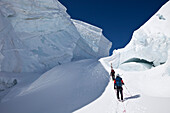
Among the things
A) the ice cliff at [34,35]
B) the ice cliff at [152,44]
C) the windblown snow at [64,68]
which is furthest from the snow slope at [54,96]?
the ice cliff at [152,44]

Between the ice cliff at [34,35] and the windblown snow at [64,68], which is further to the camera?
the ice cliff at [34,35]

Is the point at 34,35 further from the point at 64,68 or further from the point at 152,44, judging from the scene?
the point at 152,44

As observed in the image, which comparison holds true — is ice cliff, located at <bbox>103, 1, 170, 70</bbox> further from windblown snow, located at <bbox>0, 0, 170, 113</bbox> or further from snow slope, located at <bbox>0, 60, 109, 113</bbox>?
snow slope, located at <bbox>0, 60, 109, 113</bbox>

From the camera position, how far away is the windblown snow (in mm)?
5207

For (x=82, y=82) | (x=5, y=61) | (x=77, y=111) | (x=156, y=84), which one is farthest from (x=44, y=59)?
(x=156, y=84)

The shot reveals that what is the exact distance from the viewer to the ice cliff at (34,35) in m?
9.83

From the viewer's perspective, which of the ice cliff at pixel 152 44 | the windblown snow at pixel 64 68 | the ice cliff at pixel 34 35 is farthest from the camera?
the ice cliff at pixel 34 35

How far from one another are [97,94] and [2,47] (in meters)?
7.98

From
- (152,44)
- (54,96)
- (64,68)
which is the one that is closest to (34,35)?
(64,68)

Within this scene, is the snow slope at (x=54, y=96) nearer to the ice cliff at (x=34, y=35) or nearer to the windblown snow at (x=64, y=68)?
the windblown snow at (x=64, y=68)

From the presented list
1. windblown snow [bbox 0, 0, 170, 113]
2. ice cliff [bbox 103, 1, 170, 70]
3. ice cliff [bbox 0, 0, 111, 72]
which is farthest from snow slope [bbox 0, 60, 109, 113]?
ice cliff [bbox 103, 1, 170, 70]

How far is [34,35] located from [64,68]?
489 centimetres

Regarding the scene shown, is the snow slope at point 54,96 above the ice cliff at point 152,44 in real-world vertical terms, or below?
below

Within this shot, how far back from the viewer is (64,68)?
Answer: 34.8 feet
